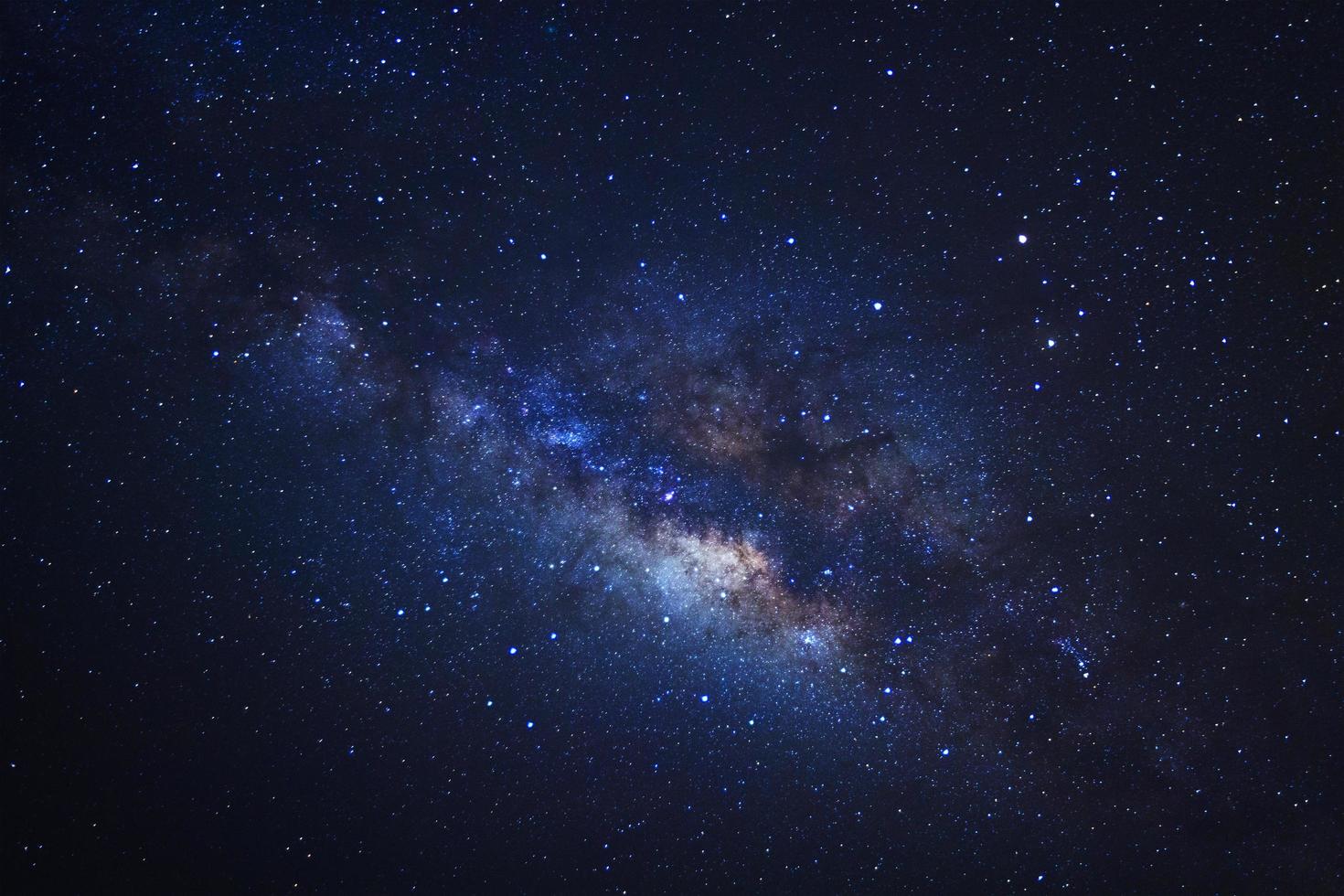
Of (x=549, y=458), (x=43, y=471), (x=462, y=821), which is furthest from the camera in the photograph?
(x=462, y=821)

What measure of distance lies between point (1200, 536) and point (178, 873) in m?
6.25

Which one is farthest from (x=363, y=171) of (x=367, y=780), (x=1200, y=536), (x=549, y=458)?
(x=1200, y=536)

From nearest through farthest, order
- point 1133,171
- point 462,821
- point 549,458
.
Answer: point 1133,171, point 549,458, point 462,821

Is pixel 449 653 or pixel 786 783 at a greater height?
pixel 449 653

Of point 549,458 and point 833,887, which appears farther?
point 833,887

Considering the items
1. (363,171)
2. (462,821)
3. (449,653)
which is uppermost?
(363,171)

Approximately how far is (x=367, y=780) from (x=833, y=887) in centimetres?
299

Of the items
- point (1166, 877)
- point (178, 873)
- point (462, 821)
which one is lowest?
point (178, 873)

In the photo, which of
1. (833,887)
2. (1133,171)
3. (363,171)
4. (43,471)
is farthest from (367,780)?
(1133,171)

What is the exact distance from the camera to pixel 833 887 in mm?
3588

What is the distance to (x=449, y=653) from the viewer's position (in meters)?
3.34

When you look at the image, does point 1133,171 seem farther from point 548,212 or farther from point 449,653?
point 449,653

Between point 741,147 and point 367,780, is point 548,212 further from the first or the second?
point 367,780

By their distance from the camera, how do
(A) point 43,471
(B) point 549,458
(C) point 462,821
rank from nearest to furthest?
(A) point 43,471, (B) point 549,458, (C) point 462,821
